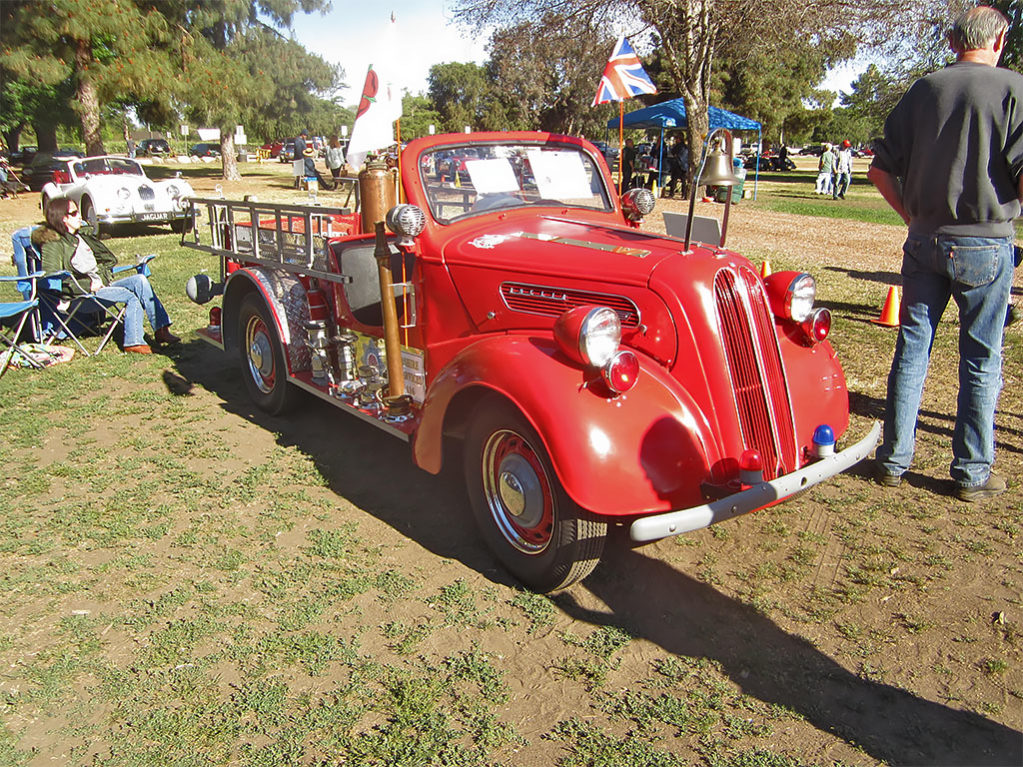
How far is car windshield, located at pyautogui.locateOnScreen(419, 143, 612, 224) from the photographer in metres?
4.25

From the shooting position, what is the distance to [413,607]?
10.7 ft

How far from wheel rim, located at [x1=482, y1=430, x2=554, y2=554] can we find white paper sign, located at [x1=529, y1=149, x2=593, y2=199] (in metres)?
1.83

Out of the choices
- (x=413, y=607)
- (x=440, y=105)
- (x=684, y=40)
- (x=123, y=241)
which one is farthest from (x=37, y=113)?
(x=413, y=607)

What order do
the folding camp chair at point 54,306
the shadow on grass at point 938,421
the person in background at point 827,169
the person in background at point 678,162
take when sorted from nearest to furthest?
1. the shadow on grass at point 938,421
2. the folding camp chair at point 54,306
3. the person in background at point 678,162
4. the person in background at point 827,169

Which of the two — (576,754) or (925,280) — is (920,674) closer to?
(576,754)

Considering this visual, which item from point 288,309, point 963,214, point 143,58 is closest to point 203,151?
point 143,58

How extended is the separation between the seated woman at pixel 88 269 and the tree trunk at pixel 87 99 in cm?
1902

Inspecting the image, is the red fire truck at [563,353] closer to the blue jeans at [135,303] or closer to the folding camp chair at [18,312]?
the blue jeans at [135,303]

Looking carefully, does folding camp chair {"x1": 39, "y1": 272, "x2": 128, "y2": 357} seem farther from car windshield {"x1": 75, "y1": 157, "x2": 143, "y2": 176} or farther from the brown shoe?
car windshield {"x1": 75, "y1": 157, "x2": 143, "y2": 176}

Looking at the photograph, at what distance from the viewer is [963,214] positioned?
3699 millimetres

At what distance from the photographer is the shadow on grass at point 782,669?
2416mm

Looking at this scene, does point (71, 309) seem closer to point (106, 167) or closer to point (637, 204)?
point (637, 204)

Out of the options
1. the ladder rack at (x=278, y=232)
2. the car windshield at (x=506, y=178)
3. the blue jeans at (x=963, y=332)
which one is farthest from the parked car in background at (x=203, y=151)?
the blue jeans at (x=963, y=332)

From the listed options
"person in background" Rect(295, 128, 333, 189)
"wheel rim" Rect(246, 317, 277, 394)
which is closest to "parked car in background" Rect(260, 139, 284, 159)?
"person in background" Rect(295, 128, 333, 189)
